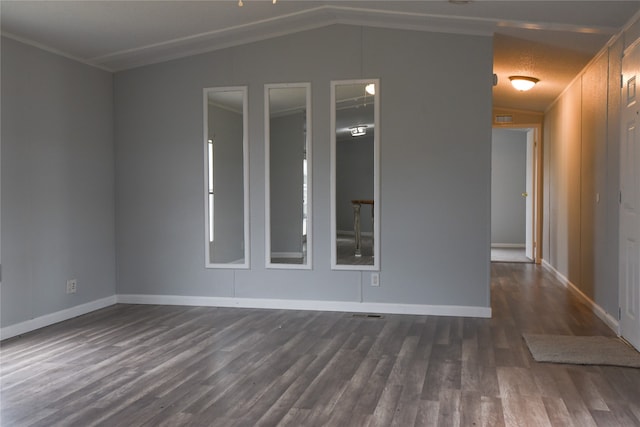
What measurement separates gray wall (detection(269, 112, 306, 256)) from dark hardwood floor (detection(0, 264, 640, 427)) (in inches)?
31.4

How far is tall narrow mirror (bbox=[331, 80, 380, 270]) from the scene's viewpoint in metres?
5.29

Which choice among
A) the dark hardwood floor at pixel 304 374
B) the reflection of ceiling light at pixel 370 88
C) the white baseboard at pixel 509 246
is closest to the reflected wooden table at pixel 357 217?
the dark hardwood floor at pixel 304 374

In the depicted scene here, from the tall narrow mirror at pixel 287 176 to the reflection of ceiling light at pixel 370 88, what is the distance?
1.91 feet

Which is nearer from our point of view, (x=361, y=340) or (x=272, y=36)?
(x=361, y=340)

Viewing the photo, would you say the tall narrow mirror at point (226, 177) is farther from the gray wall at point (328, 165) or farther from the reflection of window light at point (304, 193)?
the reflection of window light at point (304, 193)

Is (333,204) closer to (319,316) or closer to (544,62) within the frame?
(319,316)

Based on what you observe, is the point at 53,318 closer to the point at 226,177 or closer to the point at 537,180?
the point at 226,177

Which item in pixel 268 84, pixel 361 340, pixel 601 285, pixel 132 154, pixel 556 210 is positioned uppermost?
pixel 268 84

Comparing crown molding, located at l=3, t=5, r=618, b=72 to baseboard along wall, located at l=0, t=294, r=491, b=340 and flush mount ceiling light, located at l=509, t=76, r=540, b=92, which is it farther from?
baseboard along wall, located at l=0, t=294, r=491, b=340

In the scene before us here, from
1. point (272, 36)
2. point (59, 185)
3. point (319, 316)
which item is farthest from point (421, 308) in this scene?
point (59, 185)

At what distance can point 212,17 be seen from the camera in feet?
15.4

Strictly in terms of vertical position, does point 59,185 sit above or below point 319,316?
above

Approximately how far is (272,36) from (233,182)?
4.80 feet

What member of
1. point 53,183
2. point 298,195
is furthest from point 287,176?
point 53,183
